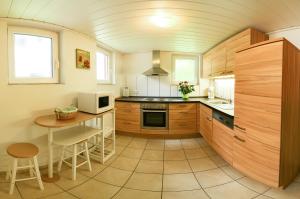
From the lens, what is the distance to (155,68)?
3.96 meters

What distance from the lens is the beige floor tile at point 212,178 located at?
1.86 metres

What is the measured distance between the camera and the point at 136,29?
2.44 meters

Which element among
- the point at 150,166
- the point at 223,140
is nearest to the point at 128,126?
the point at 150,166

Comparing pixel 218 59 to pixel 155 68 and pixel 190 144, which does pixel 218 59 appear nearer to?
pixel 155 68

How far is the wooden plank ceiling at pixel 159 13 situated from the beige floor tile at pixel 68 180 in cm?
192

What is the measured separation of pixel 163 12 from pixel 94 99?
4.65ft

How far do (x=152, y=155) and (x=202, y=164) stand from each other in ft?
2.55

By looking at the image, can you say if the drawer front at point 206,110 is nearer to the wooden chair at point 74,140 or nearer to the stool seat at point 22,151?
the wooden chair at point 74,140

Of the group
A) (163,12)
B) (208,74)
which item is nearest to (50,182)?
(163,12)

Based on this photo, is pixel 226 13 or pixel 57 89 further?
pixel 57 89

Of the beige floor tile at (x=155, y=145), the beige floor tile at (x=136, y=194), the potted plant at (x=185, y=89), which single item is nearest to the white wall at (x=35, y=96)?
the beige floor tile at (x=136, y=194)

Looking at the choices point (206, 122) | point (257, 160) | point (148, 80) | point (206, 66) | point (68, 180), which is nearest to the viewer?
point (257, 160)

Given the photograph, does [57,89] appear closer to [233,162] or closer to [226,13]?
[226,13]

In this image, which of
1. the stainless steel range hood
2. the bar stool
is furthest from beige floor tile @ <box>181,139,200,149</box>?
the bar stool
